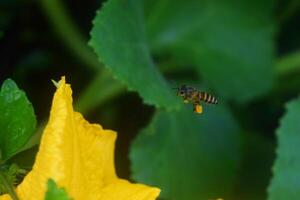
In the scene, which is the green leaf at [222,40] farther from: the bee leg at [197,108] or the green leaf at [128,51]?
the bee leg at [197,108]

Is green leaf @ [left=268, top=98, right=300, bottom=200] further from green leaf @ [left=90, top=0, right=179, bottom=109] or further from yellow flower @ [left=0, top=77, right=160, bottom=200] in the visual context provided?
yellow flower @ [left=0, top=77, right=160, bottom=200]

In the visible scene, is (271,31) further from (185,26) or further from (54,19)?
(54,19)

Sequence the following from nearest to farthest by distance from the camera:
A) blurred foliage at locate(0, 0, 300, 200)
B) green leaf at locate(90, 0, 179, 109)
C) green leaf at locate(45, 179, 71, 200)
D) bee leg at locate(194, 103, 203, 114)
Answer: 1. green leaf at locate(45, 179, 71, 200)
2. bee leg at locate(194, 103, 203, 114)
3. green leaf at locate(90, 0, 179, 109)
4. blurred foliage at locate(0, 0, 300, 200)

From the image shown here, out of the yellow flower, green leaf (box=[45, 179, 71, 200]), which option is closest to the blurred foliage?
the yellow flower

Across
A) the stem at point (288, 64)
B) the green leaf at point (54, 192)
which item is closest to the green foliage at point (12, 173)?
the green leaf at point (54, 192)

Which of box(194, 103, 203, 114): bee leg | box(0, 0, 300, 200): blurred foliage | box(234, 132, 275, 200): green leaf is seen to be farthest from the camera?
box(234, 132, 275, 200): green leaf

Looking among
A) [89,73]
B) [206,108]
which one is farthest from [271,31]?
[89,73]
